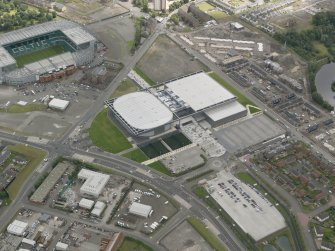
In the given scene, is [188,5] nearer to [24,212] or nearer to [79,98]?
[79,98]

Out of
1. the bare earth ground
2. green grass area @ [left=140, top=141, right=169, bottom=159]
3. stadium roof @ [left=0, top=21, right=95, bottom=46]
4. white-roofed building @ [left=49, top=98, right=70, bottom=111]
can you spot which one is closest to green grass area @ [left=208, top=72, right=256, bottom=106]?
the bare earth ground

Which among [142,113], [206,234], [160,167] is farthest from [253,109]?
[206,234]

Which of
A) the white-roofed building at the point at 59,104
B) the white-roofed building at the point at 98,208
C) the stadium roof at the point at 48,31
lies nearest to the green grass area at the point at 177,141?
the white-roofed building at the point at 98,208

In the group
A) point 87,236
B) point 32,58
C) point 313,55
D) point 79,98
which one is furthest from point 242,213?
point 32,58

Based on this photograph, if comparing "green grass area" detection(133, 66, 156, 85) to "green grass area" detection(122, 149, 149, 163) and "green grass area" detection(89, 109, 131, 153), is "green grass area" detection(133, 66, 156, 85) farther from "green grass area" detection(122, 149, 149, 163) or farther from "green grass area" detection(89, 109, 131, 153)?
"green grass area" detection(122, 149, 149, 163)

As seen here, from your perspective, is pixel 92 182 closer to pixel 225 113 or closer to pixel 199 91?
pixel 225 113

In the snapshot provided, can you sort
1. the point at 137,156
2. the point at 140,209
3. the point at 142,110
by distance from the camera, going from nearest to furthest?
1. the point at 140,209
2. the point at 137,156
3. the point at 142,110
